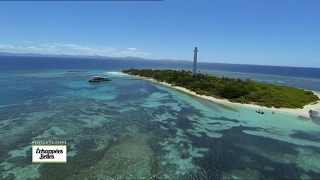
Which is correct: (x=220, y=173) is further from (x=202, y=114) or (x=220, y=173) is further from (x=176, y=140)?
(x=202, y=114)

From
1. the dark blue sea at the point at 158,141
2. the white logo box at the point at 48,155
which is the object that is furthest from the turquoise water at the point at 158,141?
the white logo box at the point at 48,155

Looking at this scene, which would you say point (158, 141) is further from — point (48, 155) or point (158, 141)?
point (48, 155)

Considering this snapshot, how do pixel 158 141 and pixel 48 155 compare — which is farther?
pixel 158 141

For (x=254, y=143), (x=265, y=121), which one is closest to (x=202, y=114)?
(x=265, y=121)

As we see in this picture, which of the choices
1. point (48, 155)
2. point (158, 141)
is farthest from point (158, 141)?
point (48, 155)

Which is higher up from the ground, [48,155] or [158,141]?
[48,155]

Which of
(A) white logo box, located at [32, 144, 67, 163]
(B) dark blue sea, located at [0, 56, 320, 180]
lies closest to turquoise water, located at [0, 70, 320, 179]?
(B) dark blue sea, located at [0, 56, 320, 180]

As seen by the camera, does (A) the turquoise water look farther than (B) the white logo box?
No

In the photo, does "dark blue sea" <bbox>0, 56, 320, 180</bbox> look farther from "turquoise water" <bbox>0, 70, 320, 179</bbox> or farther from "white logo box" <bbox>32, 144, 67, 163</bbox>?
"white logo box" <bbox>32, 144, 67, 163</bbox>
